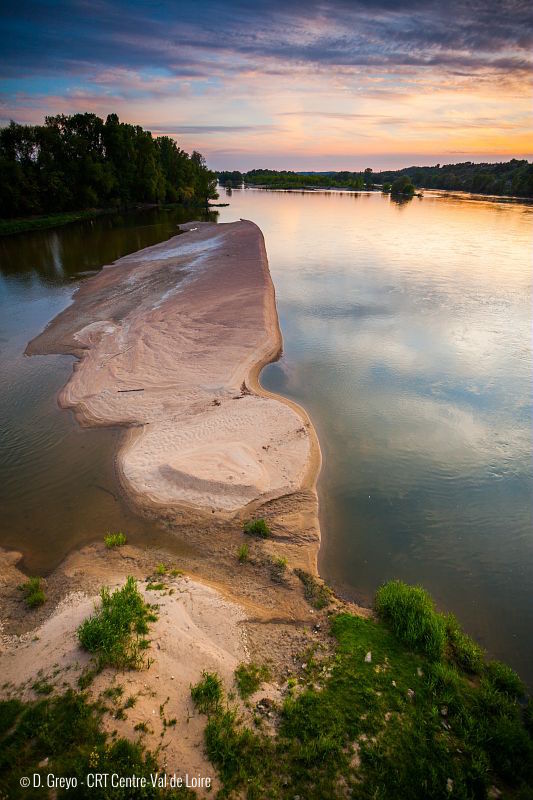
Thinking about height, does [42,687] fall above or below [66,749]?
below

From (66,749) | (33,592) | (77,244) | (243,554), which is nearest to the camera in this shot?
(66,749)

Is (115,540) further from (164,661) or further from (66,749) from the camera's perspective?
(66,749)

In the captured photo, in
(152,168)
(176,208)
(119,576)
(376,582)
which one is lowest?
(376,582)

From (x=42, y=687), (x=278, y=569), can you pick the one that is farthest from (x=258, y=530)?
(x=42, y=687)

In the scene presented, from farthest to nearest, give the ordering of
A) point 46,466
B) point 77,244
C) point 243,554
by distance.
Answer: point 77,244, point 46,466, point 243,554

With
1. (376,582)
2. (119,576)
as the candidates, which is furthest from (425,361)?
(119,576)

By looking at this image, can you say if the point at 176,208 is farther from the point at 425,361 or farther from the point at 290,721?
the point at 290,721

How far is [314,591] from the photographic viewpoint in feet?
28.0

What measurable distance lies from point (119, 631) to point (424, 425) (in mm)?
12468

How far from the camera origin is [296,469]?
40.5 feet

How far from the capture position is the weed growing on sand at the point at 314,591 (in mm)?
8305

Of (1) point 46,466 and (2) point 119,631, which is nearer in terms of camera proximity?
(2) point 119,631

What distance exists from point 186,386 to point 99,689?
11.7m

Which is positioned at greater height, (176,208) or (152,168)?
(152,168)
